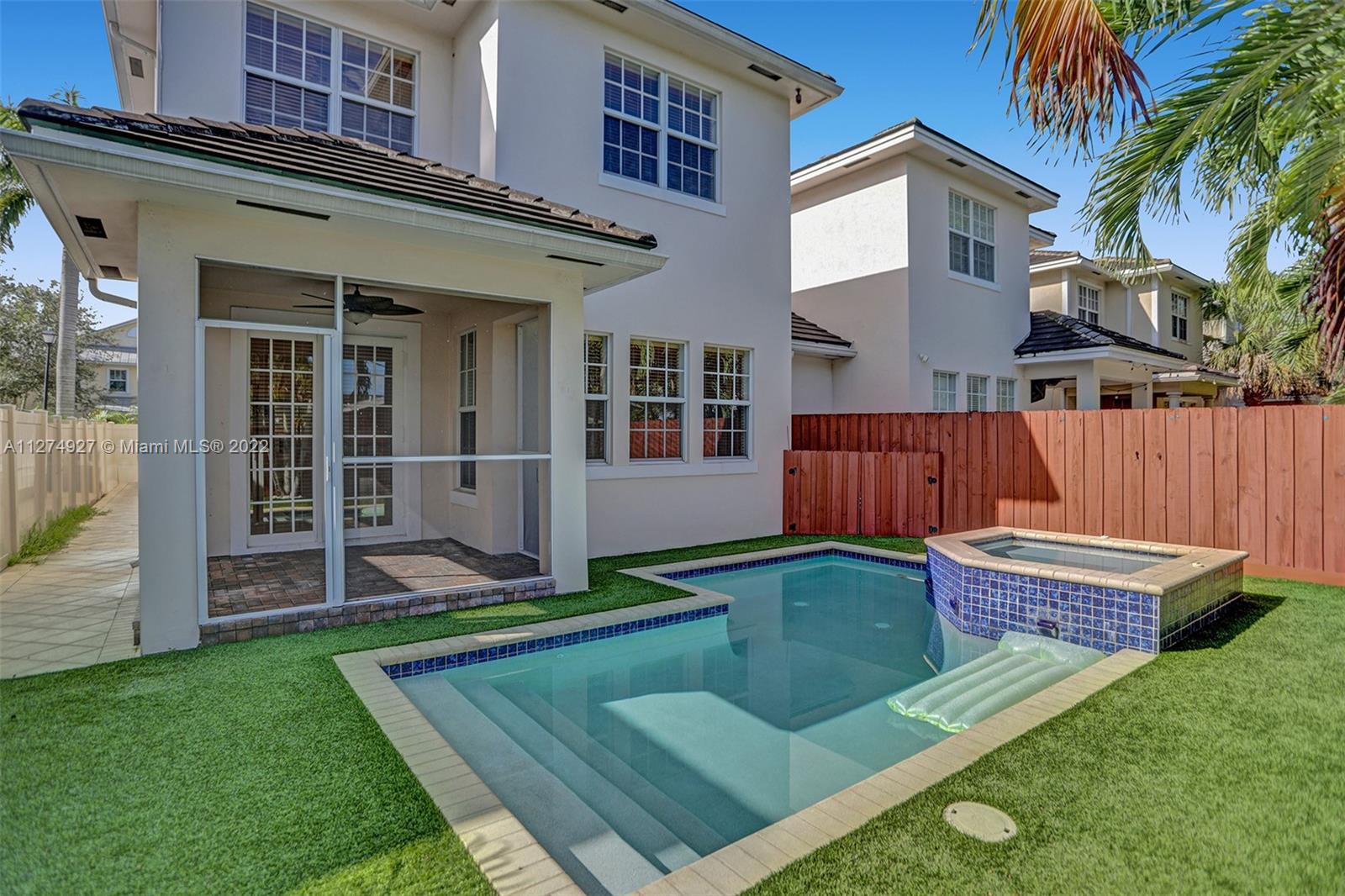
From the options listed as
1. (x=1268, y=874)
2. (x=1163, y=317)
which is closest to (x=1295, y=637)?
(x=1268, y=874)

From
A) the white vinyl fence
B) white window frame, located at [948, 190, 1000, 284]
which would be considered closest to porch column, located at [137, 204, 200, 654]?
the white vinyl fence

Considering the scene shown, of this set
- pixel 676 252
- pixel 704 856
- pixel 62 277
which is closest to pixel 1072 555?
pixel 704 856

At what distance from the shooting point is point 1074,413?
421 inches

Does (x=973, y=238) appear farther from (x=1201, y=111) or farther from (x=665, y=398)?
(x=1201, y=111)

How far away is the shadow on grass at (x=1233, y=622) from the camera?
5.98m

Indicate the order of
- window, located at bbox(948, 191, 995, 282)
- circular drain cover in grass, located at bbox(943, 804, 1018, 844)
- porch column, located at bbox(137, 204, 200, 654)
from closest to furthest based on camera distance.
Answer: circular drain cover in grass, located at bbox(943, 804, 1018, 844), porch column, located at bbox(137, 204, 200, 654), window, located at bbox(948, 191, 995, 282)

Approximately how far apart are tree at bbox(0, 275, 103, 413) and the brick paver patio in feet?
83.1

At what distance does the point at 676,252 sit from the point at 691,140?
1.99 m

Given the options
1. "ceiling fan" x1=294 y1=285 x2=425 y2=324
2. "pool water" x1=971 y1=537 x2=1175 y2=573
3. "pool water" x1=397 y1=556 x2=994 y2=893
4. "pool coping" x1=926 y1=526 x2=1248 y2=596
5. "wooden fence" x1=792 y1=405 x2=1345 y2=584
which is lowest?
"pool water" x1=397 y1=556 x2=994 y2=893

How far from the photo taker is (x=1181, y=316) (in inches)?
1042

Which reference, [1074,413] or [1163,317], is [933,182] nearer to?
[1074,413]

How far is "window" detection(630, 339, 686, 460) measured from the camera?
10.5m

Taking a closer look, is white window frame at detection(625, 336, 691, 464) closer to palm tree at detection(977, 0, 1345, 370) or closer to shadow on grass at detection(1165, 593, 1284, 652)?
palm tree at detection(977, 0, 1345, 370)

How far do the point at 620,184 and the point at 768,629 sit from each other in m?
6.88
